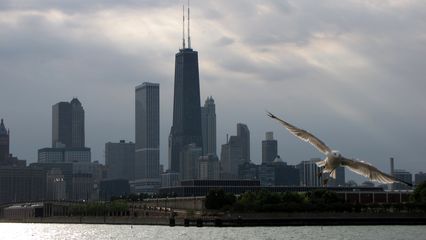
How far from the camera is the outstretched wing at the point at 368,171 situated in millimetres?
32438

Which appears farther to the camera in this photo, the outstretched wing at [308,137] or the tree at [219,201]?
the tree at [219,201]

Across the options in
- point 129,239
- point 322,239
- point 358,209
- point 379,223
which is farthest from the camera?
point 358,209

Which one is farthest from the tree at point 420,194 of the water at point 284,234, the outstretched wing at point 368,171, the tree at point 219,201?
the outstretched wing at point 368,171

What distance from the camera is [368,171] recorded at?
33750mm

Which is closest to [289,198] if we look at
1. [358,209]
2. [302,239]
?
[358,209]

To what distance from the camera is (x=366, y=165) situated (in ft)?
111

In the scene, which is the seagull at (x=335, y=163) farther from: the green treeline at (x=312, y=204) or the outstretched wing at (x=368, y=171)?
the green treeline at (x=312, y=204)

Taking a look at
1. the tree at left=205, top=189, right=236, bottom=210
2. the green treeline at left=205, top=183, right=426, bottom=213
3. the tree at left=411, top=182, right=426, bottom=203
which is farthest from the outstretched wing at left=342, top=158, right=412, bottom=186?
the tree at left=205, top=189, right=236, bottom=210

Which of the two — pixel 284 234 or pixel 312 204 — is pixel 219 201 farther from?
pixel 284 234

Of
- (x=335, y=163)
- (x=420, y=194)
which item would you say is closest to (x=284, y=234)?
(x=420, y=194)

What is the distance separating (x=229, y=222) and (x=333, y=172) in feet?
403

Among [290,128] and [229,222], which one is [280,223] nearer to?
[229,222]

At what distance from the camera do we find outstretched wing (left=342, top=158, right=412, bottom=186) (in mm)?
32438

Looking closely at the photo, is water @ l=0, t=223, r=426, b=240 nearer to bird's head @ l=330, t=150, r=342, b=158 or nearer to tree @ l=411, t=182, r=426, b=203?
tree @ l=411, t=182, r=426, b=203
